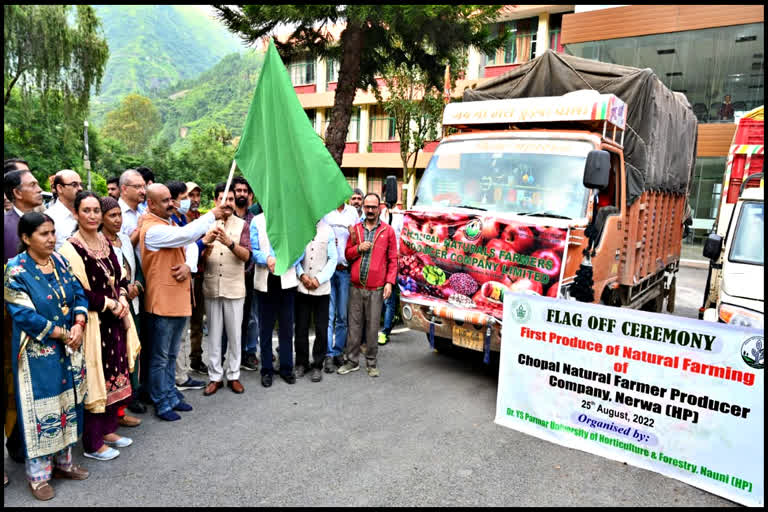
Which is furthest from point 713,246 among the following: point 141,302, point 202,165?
point 202,165

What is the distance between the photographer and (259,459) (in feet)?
12.7

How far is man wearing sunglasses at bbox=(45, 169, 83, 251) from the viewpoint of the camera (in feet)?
14.5

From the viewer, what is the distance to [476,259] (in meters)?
5.18

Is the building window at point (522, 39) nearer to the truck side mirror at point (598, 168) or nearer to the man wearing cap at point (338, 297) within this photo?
the man wearing cap at point (338, 297)

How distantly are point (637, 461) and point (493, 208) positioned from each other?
8.81ft

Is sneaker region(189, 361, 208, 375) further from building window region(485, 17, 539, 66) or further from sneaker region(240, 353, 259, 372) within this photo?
building window region(485, 17, 539, 66)

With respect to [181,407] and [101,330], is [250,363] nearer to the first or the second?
[181,407]

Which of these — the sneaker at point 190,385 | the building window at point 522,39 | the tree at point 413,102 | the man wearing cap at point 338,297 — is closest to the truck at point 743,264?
the man wearing cap at point 338,297

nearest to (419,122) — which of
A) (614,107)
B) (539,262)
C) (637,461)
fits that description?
(614,107)

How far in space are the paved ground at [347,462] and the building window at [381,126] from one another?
80.5 feet

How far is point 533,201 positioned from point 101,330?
4089 mm

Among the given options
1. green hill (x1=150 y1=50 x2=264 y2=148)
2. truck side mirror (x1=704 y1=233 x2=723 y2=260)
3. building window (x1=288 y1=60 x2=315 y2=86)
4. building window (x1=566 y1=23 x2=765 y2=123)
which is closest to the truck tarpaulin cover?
truck side mirror (x1=704 y1=233 x2=723 y2=260)

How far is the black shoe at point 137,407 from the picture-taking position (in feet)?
15.3

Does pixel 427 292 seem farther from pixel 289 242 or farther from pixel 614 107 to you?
pixel 614 107
